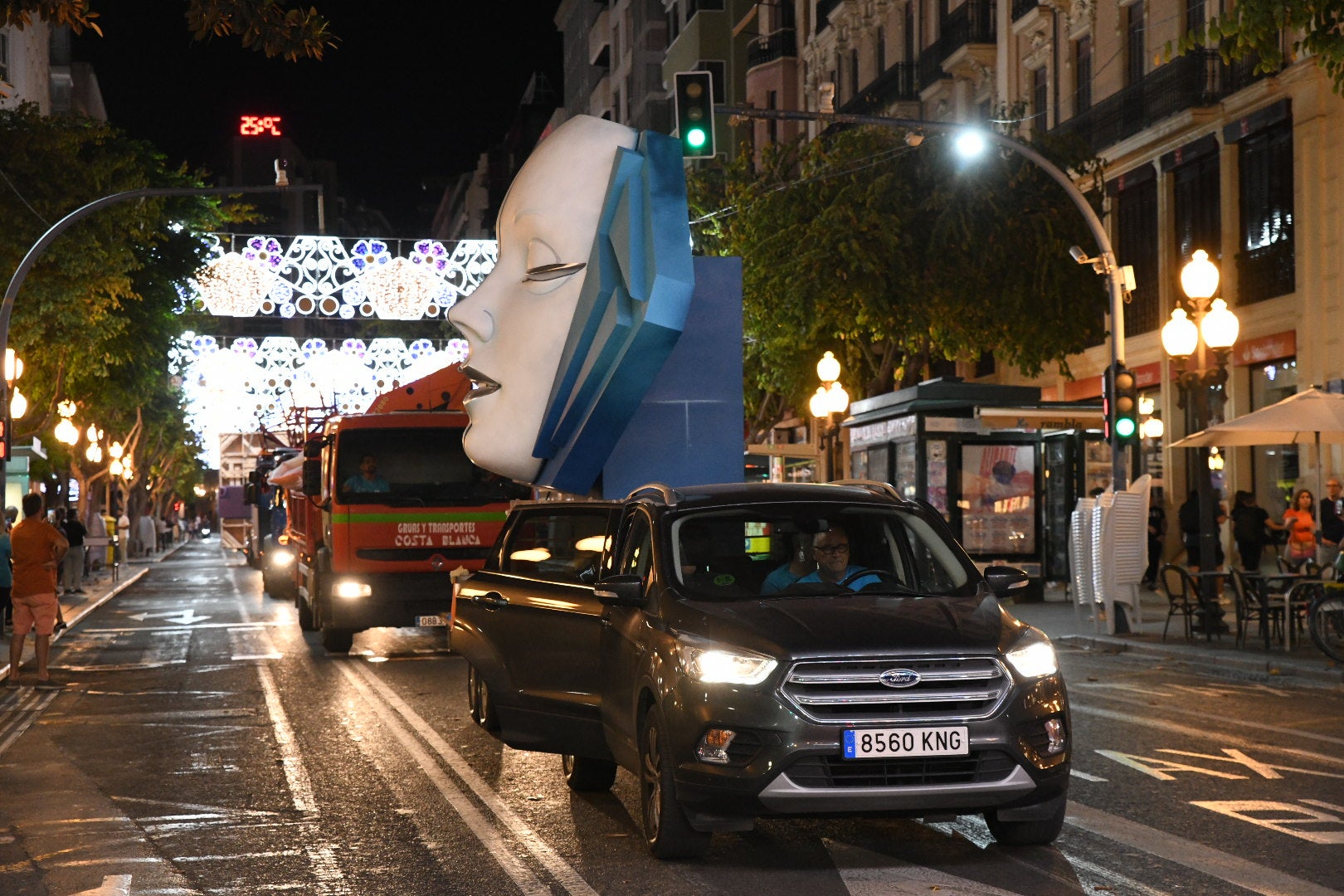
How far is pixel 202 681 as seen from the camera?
1831 cm

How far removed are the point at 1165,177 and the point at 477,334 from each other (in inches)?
949

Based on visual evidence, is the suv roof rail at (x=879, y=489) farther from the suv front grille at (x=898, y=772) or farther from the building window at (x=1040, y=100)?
the building window at (x=1040, y=100)

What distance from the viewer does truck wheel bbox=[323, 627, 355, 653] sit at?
68.7ft

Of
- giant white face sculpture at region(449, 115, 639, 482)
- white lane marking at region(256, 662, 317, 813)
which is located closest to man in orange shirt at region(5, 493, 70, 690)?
white lane marking at region(256, 662, 317, 813)

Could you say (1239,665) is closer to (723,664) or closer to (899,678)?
(899,678)

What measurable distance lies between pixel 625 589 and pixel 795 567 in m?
0.87

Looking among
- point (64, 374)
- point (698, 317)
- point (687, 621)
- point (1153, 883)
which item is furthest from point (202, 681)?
point (64, 374)

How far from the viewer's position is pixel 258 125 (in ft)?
421

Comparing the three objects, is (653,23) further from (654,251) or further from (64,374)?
(654,251)

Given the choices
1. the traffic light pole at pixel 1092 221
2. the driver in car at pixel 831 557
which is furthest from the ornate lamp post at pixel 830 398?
the driver in car at pixel 831 557

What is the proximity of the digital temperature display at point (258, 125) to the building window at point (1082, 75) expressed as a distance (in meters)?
91.8

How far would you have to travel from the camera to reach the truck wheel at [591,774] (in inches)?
404

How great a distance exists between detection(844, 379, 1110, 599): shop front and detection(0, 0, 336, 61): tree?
17.1 meters

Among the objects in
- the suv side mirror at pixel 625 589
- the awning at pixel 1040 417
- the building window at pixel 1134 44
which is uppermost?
the building window at pixel 1134 44
